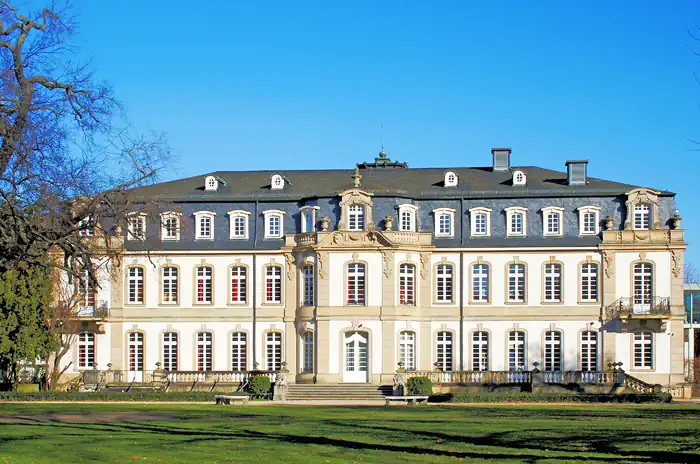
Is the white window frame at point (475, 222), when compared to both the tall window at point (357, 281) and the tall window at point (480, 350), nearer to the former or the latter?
the tall window at point (480, 350)

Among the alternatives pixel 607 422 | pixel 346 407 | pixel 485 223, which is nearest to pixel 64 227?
pixel 607 422

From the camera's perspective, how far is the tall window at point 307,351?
2193 inches

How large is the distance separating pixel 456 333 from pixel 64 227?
3327 centimetres

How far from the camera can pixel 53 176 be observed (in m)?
24.4

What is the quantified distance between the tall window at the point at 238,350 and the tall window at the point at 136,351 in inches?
179

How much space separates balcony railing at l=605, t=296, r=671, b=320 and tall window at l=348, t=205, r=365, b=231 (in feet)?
40.4

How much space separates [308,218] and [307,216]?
Answer: 0.37 ft

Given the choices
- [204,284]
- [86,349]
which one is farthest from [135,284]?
[86,349]

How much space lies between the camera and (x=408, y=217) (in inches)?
2203

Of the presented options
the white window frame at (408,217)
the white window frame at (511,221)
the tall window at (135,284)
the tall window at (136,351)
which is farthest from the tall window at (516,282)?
the tall window at (136,351)

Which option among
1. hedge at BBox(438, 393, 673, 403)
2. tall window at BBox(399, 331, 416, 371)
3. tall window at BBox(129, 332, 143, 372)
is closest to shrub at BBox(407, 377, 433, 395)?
hedge at BBox(438, 393, 673, 403)

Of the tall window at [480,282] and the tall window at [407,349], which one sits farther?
the tall window at [480,282]

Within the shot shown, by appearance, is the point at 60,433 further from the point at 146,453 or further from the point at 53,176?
the point at 53,176

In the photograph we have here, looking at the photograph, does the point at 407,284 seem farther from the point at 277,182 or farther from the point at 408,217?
the point at 277,182
